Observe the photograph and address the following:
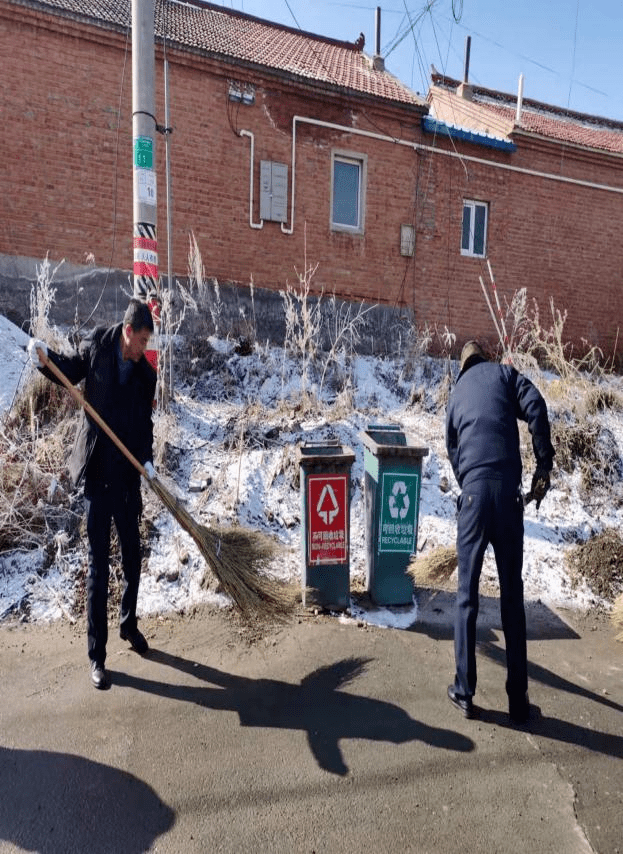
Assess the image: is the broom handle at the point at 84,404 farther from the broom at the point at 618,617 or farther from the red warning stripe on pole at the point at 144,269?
the broom at the point at 618,617

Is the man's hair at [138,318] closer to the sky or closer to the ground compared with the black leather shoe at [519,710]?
closer to the sky

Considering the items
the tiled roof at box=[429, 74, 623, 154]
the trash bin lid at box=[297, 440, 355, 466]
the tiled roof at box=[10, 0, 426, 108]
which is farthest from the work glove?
the tiled roof at box=[429, 74, 623, 154]

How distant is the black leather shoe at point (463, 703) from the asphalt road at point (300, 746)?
0.05m

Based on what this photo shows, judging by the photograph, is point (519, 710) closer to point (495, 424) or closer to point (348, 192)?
point (495, 424)

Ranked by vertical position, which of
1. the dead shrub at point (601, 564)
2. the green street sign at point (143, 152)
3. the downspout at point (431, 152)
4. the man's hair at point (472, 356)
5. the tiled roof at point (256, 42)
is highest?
the tiled roof at point (256, 42)

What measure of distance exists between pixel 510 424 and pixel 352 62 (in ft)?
43.7

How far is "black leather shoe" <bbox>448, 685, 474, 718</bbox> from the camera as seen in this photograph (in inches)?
126

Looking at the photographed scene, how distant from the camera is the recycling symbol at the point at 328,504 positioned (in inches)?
167

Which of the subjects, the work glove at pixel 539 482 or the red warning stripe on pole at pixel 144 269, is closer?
the work glove at pixel 539 482

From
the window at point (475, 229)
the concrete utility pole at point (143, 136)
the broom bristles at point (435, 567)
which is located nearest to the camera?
the broom bristles at point (435, 567)

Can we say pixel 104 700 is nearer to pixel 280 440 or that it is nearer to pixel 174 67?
pixel 280 440

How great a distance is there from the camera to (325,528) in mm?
4223

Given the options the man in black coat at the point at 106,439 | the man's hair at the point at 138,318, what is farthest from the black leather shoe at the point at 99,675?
the man's hair at the point at 138,318

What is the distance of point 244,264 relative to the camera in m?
10.2
